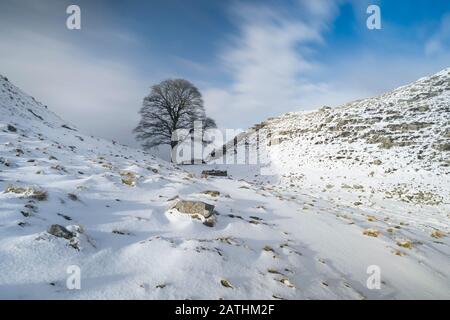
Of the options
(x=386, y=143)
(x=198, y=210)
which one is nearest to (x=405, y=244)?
(x=198, y=210)

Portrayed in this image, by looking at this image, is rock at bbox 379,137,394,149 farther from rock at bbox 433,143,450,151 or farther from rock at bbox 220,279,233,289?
rock at bbox 220,279,233,289

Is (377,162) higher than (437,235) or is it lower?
higher

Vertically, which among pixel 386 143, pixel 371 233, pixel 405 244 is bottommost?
pixel 405 244

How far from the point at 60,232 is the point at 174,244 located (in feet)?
5.83

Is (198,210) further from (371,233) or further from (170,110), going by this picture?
(170,110)

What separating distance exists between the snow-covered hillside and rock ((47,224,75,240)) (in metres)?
0.02

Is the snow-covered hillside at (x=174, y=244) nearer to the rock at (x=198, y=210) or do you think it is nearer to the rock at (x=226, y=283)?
the rock at (x=226, y=283)

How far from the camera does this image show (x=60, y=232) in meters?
4.21

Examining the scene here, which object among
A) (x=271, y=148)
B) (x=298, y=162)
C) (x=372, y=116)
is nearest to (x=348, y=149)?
(x=298, y=162)

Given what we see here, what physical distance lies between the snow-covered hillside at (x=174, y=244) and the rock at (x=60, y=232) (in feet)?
0.05

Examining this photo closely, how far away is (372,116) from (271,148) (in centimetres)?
987

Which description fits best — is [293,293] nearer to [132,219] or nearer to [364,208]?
[132,219]

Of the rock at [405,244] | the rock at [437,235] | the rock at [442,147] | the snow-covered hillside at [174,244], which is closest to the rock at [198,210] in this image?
the snow-covered hillside at [174,244]
